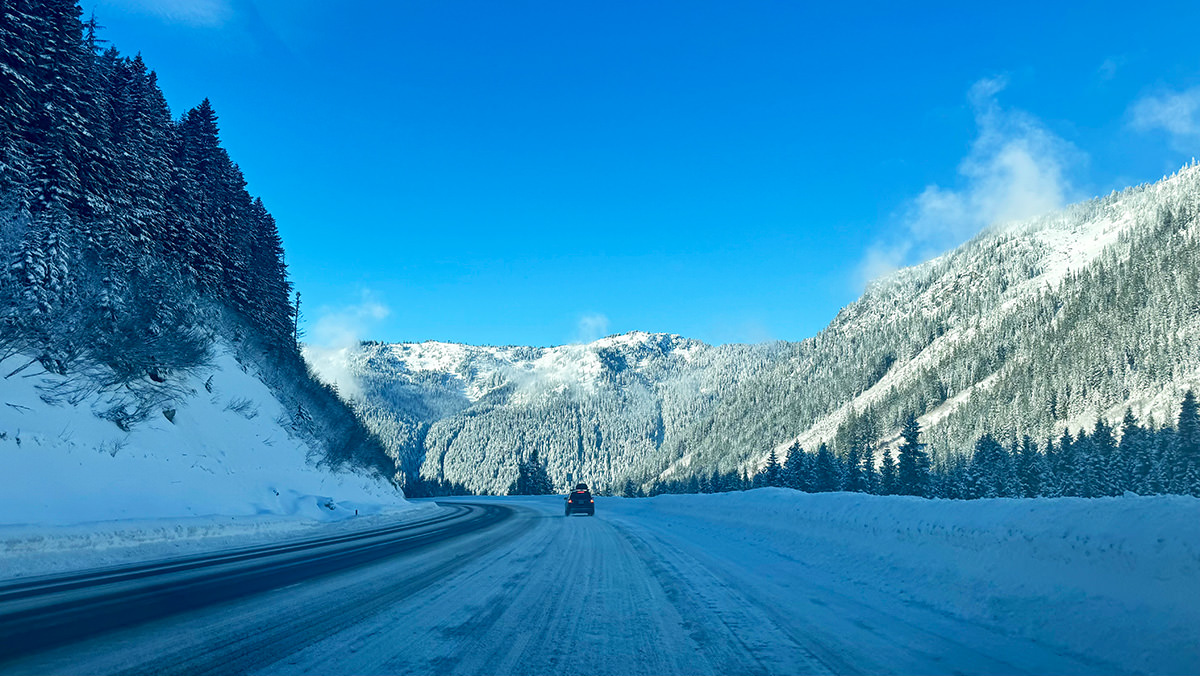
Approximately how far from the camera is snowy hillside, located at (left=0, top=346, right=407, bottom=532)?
13758 mm

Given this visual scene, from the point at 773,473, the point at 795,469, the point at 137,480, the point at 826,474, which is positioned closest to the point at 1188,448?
the point at 826,474

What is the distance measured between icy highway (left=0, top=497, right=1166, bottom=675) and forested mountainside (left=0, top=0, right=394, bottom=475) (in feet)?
41.7

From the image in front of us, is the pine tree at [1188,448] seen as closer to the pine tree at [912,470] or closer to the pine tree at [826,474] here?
the pine tree at [912,470]

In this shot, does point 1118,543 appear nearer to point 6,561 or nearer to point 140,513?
point 6,561

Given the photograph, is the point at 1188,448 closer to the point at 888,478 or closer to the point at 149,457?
the point at 888,478

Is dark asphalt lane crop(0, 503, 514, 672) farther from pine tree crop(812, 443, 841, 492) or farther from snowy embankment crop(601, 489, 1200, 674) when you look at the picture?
pine tree crop(812, 443, 841, 492)

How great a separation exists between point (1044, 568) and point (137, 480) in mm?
21013

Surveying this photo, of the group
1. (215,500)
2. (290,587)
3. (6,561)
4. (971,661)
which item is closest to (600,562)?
(290,587)

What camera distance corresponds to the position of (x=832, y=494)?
608 inches

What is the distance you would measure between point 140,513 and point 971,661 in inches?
718

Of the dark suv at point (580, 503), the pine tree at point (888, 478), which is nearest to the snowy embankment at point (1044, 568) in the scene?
the dark suv at point (580, 503)

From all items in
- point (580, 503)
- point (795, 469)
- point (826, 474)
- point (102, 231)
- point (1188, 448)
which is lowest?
point (580, 503)

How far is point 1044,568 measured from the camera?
6.50m

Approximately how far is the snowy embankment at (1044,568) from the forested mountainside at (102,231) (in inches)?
816
